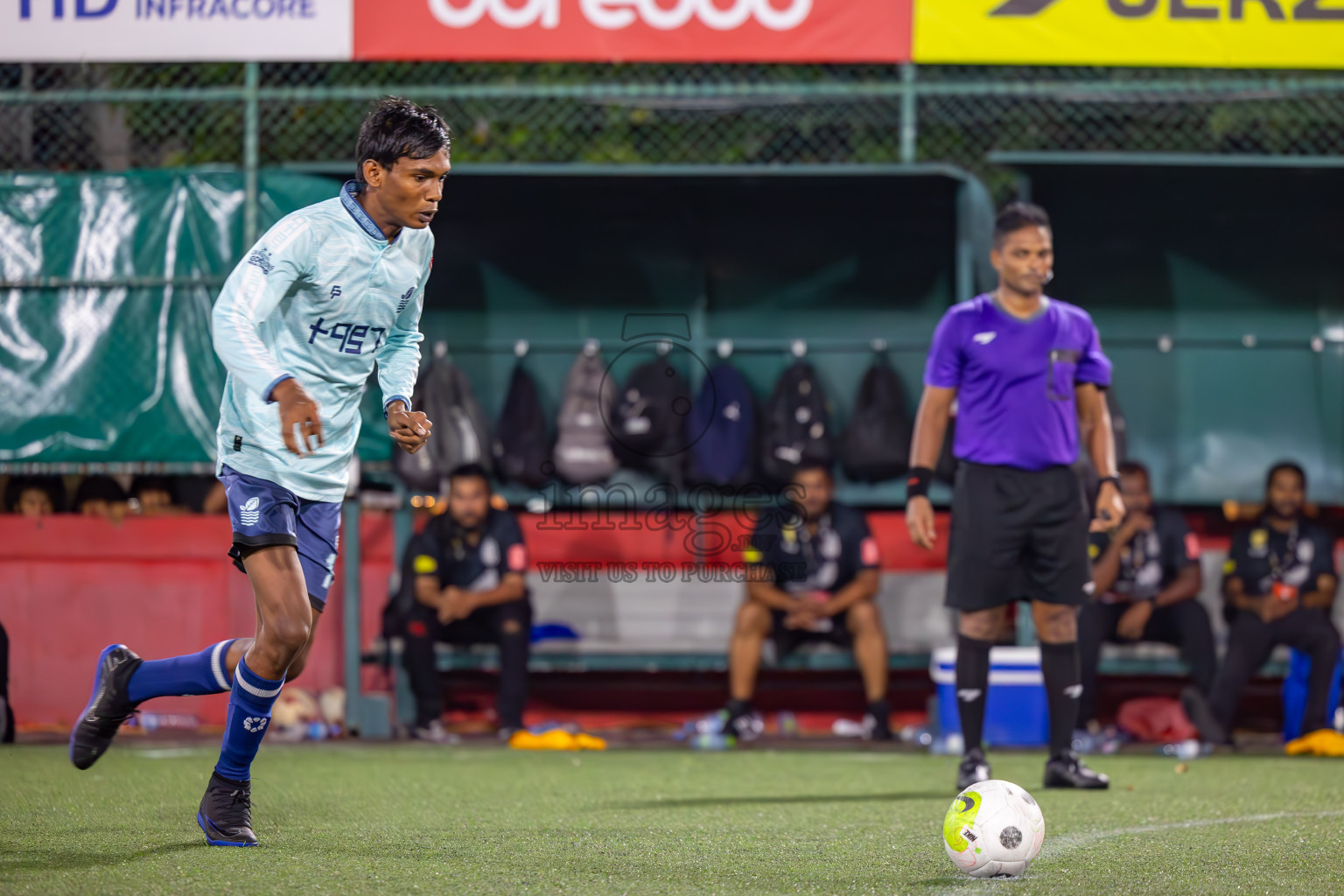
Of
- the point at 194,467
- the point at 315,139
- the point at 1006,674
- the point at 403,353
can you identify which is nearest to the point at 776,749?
the point at 1006,674

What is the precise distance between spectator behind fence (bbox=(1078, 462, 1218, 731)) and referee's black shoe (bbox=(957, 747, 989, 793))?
116 inches

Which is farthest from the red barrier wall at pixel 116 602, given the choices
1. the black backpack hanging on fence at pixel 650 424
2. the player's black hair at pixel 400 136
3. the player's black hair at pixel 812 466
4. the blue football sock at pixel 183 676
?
the player's black hair at pixel 400 136

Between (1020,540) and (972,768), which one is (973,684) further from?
(1020,540)

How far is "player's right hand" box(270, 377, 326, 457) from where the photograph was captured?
3.83 metres

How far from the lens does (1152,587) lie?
8867 mm

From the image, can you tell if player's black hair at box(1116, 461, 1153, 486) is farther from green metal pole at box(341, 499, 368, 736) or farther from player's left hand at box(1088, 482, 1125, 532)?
green metal pole at box(341, 499, 368, 736)

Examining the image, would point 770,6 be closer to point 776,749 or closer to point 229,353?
point 776,749

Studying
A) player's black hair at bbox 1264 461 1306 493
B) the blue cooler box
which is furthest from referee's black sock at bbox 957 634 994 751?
player's black hair at bbox 1264 461 1306 493

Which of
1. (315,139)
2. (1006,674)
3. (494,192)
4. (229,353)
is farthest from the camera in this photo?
(315,139)

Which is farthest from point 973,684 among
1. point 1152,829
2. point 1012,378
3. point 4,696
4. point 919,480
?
point 4,696

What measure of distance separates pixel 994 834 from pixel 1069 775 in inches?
86.8

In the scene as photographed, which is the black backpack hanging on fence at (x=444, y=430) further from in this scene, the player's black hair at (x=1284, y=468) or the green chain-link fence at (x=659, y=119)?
the player's black hair at (x=1284, y=468)

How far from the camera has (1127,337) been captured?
10.0m

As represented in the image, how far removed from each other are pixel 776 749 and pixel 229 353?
4934 mm
